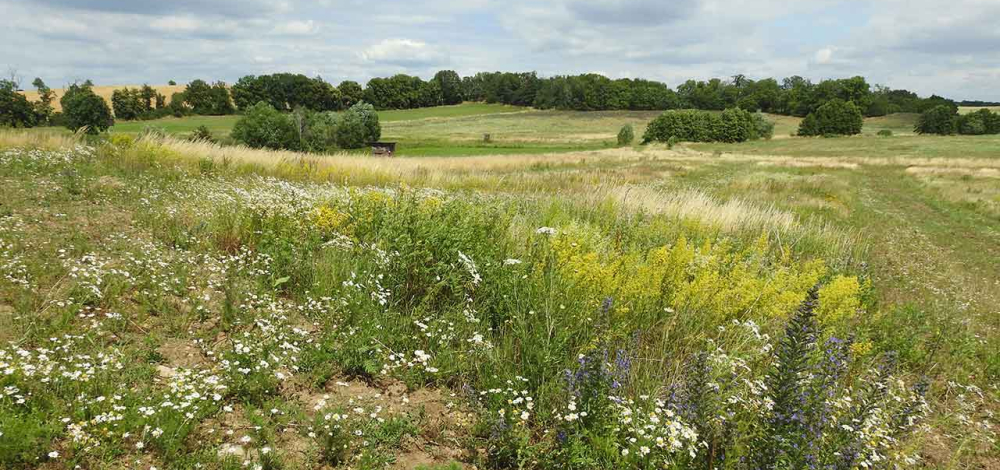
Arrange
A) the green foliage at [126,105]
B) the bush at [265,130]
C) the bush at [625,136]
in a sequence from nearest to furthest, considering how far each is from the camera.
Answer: the bush at [265,130], the bush at [625,136], the green foliage at [126,105]

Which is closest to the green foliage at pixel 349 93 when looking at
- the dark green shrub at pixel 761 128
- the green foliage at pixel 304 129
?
the green foliage at pixel 304 129

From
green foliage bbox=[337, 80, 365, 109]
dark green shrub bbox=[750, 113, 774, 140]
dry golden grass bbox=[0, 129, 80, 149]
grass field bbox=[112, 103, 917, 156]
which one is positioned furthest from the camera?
green foliage bbox=[337, 80, 365, 109]

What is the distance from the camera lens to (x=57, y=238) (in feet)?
18.6

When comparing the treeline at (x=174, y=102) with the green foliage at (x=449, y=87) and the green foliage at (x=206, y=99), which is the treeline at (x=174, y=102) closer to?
the green foliage at (x=206, y=99)

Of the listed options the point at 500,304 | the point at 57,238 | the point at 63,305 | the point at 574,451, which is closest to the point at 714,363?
the point at 574,451

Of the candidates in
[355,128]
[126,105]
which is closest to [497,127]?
[355,128]

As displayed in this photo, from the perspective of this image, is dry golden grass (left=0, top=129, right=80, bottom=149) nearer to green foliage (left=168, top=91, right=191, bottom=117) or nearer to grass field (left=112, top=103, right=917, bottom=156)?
grass field (left=112, top=103, right=917, bottom=156)

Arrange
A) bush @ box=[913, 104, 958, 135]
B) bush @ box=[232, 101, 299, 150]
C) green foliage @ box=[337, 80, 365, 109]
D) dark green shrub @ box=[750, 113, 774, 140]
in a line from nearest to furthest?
bush @ box=[232, 101, 299, 150], bush @ box=[913, 104, 958, 135], dark green shrub @ box=[750, 113, 774, 140], green foliage @ box=[337, 80, 365, 109]

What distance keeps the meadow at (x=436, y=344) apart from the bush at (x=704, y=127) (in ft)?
286

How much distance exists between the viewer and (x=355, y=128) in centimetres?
7412

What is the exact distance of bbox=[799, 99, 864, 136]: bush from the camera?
94875 millimetres

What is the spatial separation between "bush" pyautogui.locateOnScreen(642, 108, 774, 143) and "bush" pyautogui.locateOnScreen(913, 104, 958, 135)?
31029 mm

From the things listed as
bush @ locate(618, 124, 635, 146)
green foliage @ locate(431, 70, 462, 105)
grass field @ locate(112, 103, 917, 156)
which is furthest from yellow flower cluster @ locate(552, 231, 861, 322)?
green foliage @ locate(431, 70, 462, 105)

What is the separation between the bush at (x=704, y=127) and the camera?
301 feet
